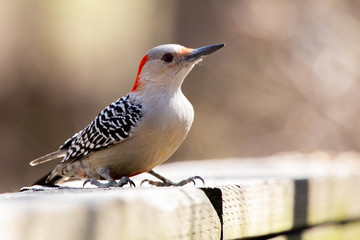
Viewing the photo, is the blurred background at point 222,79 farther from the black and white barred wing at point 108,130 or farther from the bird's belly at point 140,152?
the bird's belly at point 140,152

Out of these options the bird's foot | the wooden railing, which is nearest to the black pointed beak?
the wooden railing

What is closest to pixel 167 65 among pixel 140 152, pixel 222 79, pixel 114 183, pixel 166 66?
pixel 166 66

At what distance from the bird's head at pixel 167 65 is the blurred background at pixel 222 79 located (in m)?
7.04

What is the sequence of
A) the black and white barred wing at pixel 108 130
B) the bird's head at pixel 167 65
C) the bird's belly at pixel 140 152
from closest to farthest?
the bird's belly at pixel 140 152 < the black and white barred wing at pixel 108 130 < the bird's head at pixel 167 65

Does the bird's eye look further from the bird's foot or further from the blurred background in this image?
the blurred background

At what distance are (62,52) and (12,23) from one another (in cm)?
114

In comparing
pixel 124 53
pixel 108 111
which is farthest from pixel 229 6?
pixel 108 111

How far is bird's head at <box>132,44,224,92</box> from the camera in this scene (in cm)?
451

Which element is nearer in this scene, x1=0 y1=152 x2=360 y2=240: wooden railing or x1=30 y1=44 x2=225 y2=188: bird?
x1=0 y1=152 x2=360 y2=240: wooden railing

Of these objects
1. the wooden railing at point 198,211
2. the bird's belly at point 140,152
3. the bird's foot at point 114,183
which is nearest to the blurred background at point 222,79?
the wooden railing at point 198,211

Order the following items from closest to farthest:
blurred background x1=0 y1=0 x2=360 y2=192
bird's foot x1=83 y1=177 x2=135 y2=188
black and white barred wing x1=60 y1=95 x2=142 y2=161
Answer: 1. bird's foot x1=83 y1=177 x2=135 y2=188
2. black and white barred wing x1=60 y1=95 x2=142 y2=161
3. blurred background x1=0 y1=0 x2=360 y2=192

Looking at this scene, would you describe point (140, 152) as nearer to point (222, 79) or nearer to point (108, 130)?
point (108, 130)

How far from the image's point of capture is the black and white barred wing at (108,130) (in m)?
4.21

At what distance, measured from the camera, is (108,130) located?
14.3 feet
